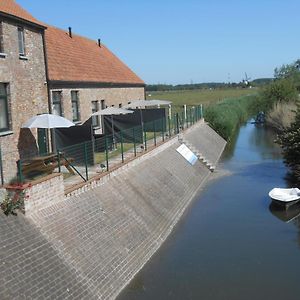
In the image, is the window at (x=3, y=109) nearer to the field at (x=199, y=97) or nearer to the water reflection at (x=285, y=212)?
the water reflection at (x=285, y=212)

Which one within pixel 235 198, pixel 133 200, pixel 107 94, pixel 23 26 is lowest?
pixel 235 198

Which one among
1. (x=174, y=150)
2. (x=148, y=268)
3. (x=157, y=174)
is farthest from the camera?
(x=174, y=150)

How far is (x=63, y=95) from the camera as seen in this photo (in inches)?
850

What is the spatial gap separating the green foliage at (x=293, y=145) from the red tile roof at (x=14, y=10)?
46.3 feet

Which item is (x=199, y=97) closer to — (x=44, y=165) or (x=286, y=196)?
(x=286, y=196)

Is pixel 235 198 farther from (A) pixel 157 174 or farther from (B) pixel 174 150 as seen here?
(B) pixel 174 150

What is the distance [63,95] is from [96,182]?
7.59 metres

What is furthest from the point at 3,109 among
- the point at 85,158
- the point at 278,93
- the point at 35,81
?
the point at 278,93

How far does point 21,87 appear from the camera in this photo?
17.4 meters

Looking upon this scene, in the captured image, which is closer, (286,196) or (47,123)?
(47,123)

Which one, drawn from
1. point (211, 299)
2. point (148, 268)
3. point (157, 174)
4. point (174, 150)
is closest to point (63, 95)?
point (157, 174)

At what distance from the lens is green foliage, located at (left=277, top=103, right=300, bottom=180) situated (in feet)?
79.6

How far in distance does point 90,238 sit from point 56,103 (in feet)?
33.3

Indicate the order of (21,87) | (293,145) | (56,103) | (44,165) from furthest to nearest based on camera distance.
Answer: (293,145)
(56,103)
(21,87)
(44,165)
